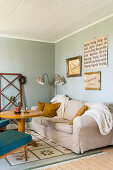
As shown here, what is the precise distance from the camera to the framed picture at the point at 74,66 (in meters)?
4.75

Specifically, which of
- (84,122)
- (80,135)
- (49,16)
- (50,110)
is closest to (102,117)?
(84,122)

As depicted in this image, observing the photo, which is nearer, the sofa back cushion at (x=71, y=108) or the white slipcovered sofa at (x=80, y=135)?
the white slipcovered sofa at (x=80, y=135)

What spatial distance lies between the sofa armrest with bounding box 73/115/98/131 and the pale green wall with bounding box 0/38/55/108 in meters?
A: 2.53

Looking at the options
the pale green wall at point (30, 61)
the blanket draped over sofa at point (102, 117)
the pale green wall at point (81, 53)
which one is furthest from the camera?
the pale green wall at point (30, 61)

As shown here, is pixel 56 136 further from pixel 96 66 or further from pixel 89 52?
pixel 89 52

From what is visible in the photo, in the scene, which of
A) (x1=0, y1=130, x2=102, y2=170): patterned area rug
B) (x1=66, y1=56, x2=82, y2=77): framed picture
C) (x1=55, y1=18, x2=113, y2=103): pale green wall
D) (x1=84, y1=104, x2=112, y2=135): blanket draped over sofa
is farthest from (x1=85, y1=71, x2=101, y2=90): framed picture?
(x1=0, y1=130, x2=102, y2=170): patterned area rug

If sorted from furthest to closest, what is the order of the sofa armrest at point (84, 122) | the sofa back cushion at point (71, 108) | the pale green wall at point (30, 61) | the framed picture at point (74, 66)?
1. the pale green wall at point (30, 61)
2. the framed picture at point (74, 66)
3. the sofa back cushion at point (71, 108)
4. the sofa armrest at point (84, 122)

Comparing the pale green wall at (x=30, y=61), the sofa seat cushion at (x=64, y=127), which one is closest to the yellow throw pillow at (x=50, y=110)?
the sofa seat cushion at (x=64, y=127)

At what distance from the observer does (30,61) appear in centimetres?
559

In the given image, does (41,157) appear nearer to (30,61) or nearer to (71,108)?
(71,108)

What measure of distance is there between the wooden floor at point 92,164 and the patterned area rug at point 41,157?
0.15 metres

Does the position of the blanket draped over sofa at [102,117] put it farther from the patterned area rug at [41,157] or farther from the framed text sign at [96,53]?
the framed text sign at [96,53]

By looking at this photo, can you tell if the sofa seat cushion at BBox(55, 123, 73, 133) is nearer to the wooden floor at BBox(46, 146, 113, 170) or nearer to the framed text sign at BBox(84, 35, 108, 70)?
the wooden floor at BBox(46, 146, 113, 170)

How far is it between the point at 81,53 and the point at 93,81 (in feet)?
2.80
